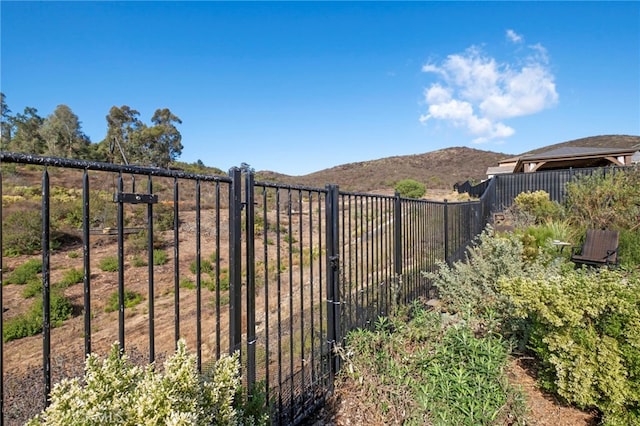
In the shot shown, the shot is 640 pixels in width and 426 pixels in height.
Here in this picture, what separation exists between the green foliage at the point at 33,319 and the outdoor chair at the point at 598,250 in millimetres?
8443

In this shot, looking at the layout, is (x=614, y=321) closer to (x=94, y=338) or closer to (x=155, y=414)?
(x=155, y=414)

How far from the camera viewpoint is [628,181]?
7.39m

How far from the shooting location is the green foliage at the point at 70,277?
620 cm

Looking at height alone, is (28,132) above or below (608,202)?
above

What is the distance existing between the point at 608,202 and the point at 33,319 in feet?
38.0

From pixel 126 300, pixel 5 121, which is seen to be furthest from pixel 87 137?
pixel 126 300

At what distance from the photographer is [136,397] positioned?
32.4 inches

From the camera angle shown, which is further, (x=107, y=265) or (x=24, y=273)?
(x=107, y=265)

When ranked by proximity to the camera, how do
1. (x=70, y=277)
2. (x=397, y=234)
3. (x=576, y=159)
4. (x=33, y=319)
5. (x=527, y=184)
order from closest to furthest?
(x=397, y=234)
(x=33, y=319)
(x=70, y=277)
(x=527, y=184)
(x=576, y=159)

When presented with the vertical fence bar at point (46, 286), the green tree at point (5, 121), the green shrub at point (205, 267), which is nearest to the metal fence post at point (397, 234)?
the vertical fence bar at point (46, 286)

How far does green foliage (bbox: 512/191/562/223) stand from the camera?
8320 mm

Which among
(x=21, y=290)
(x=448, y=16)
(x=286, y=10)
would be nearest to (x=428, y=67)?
(x=448, y=16)

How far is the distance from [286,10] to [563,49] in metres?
9.11

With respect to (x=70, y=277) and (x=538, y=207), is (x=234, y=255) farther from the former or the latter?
(x=538, y=207)
